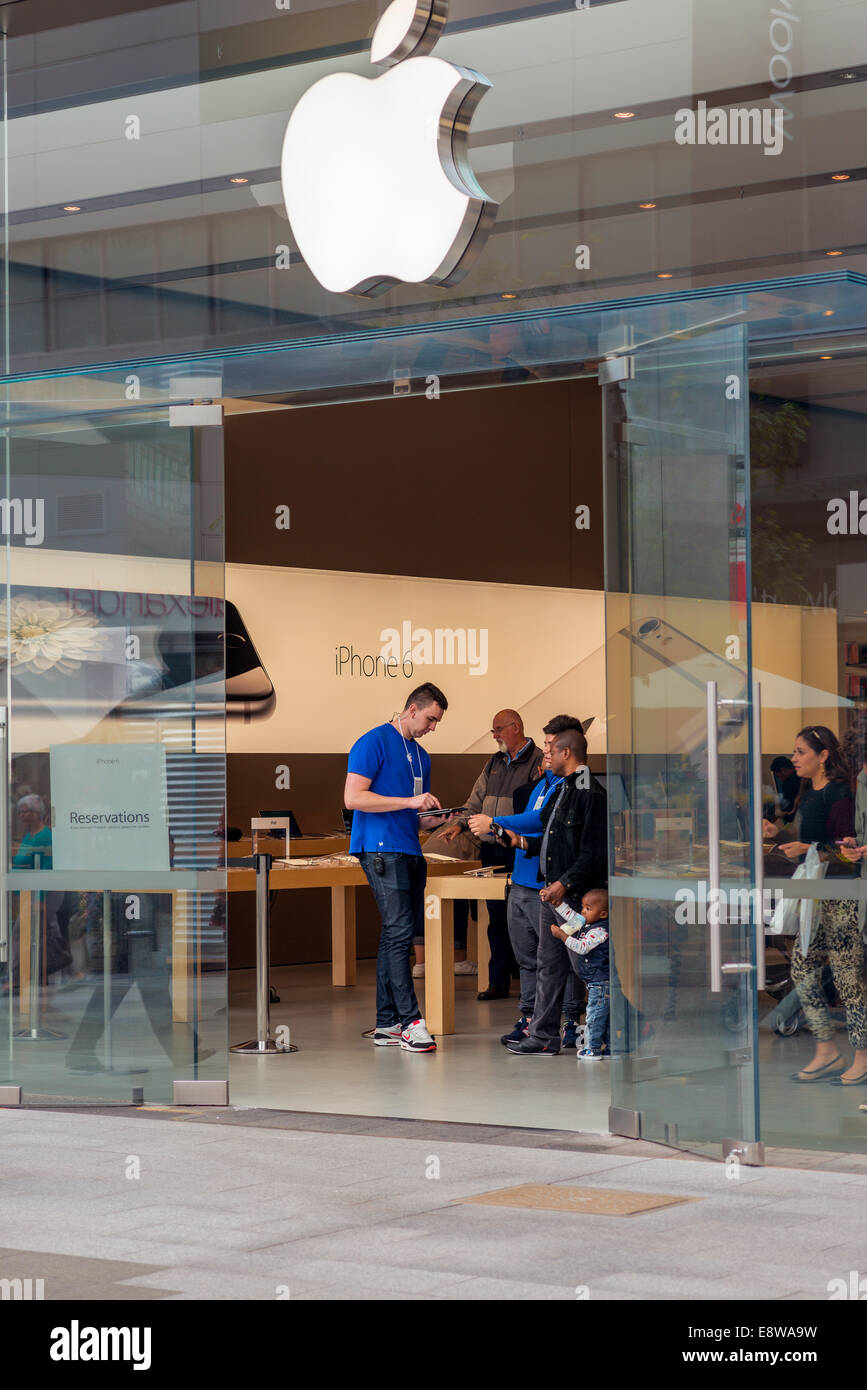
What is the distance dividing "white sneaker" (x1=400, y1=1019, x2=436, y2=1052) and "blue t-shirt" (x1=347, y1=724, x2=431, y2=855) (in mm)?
896

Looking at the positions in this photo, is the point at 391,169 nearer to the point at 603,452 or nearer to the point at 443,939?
the point at 603,452

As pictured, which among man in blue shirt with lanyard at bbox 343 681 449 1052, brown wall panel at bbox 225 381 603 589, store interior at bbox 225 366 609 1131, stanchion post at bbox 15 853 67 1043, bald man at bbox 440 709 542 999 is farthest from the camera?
brown wall panel at bbox 225 381 603 589

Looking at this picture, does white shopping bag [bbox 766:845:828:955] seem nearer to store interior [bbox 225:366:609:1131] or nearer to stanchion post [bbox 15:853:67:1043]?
A: stanchion post [bbox 15:853:67:1043]

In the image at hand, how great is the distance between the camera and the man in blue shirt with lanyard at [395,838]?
938 centimetres

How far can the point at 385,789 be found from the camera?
31.2 feet

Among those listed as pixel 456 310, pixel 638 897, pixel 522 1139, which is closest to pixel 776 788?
pixel 638 897

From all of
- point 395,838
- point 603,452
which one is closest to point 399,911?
point 395,838

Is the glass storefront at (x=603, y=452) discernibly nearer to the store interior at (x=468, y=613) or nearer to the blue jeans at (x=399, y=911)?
the store interior at (x=468, y=613)

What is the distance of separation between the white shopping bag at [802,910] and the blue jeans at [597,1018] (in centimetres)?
214

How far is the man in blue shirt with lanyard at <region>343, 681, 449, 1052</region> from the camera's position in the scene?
938 centimetres

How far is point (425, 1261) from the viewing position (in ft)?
17.2

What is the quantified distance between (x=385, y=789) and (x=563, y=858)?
3.28ft

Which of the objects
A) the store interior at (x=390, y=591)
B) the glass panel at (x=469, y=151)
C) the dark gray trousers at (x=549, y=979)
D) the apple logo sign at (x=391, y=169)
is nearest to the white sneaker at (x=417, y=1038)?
the dark gray trousers at (x=549, y=979)

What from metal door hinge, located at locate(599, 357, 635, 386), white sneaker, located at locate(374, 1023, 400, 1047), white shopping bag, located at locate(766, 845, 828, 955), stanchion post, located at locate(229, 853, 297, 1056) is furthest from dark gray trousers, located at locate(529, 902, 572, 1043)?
metal door hinge, located at locate(599, 357, 635, 386)
